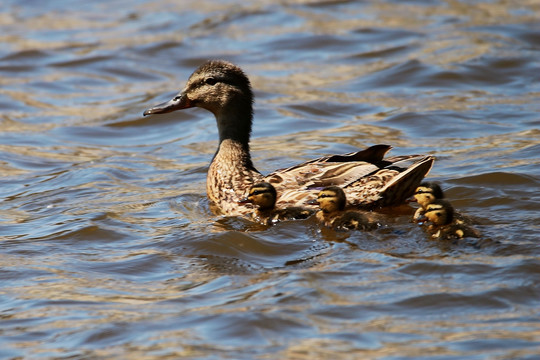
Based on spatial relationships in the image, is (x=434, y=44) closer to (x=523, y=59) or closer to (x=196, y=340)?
(x=523, y=59)

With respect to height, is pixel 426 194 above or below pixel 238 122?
below

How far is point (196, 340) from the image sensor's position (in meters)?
5.75

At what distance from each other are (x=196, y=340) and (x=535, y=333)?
1.91m

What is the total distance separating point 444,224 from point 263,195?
1.46 m

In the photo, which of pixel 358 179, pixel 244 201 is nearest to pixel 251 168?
pixel 244 201

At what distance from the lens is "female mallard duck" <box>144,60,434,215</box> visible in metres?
7.87

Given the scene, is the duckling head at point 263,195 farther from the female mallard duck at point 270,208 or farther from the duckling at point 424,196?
the duckling at point 424,196

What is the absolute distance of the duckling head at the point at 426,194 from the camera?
743cm

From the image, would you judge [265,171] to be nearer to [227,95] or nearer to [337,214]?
[227,95]

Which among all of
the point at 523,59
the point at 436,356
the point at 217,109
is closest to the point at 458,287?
the point at 436,356

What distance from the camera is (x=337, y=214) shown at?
7570mm

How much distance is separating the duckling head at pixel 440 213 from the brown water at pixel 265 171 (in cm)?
19

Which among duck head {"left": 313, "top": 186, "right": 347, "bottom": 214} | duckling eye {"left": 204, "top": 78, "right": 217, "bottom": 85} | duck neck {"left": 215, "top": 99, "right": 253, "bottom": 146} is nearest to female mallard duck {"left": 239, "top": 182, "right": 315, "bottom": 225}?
duck head {"left": 313, "top": 186, "right": 347, "bottom": 214}

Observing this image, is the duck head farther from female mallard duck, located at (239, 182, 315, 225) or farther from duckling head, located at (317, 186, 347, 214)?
female mallard duck, located at (239, 182, 315, 225)
